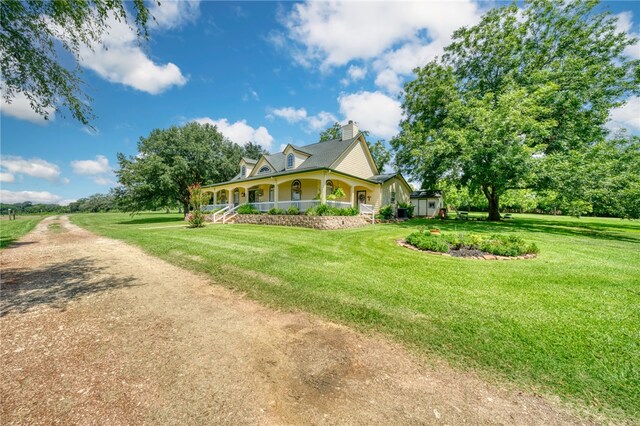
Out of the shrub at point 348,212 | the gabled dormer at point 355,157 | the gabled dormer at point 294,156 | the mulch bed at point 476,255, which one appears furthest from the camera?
the gabled dormer at point 294,156

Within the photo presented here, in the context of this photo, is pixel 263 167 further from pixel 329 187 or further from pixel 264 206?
pixel 329 187

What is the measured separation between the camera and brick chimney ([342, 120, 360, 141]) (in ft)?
71.5

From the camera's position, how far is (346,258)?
7.22 metres

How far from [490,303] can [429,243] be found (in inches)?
152

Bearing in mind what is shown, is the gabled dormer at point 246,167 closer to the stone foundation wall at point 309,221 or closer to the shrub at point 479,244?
the stone foundation wall at point 309,221

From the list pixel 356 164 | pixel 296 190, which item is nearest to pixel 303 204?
pixel 296 190

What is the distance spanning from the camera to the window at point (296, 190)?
820 inches

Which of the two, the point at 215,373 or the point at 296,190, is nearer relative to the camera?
the point at 215,373

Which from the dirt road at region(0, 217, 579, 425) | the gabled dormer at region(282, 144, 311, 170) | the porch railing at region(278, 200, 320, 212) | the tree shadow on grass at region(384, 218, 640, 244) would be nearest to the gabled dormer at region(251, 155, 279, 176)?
the gabled dormer at region(282, 144, 311, 170)

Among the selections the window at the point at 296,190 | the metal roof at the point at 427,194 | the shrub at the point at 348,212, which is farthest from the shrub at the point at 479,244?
the metal roof at the point at 427,194

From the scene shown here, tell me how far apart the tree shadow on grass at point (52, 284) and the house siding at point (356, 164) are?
16008 millimetres

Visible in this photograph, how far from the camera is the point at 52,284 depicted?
5.42m

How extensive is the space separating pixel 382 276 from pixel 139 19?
854 centimetres

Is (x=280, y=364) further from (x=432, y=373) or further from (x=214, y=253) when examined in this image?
(x=214, y=253)
